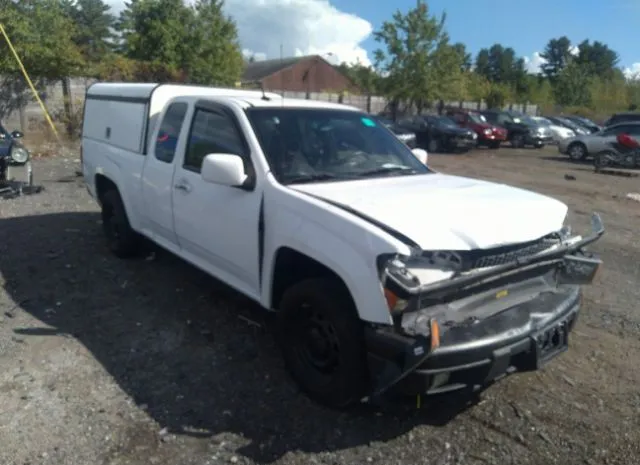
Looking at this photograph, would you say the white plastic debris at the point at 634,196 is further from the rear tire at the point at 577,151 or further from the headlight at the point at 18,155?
the headlight at the point at 18,155

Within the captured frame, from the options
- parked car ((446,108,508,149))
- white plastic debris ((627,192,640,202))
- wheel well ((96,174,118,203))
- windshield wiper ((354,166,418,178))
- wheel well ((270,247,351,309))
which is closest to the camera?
wheel well ((270,247,351,309))

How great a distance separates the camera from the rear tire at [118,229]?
6336 millimetres

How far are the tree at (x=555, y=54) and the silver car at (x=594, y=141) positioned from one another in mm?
95727

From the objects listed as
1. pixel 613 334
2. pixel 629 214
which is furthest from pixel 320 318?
pixel 629 214

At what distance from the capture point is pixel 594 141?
21.7 m

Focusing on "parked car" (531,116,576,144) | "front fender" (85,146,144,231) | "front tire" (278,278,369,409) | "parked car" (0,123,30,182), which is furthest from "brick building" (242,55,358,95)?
"front tire" (278,278,369,409)

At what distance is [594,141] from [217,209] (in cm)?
2055

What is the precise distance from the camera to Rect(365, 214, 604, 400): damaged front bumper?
305cm

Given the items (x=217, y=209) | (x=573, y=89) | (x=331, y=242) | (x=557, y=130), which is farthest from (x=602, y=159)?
(x=573, y=89)

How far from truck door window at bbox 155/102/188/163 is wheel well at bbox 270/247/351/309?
177 cm

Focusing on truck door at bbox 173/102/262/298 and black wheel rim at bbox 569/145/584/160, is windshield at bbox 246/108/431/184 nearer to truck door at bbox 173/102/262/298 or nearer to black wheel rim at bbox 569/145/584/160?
truck door at bbox 173/102/262/298

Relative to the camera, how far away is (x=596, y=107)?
60.5 meters

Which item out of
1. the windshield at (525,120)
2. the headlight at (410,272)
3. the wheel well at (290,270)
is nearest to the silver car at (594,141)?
the windshield at (525,120)

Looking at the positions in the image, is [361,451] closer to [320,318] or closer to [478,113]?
[320,318]
